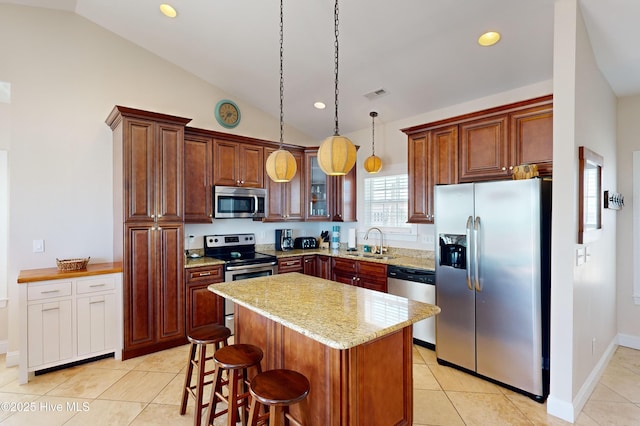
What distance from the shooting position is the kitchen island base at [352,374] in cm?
167

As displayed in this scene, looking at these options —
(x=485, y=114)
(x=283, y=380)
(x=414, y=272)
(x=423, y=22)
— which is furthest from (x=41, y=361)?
(x=485, y=114)

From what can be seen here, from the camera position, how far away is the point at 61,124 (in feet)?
11.3

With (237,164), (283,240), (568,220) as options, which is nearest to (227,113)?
(237,164)

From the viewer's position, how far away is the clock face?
4496 mm

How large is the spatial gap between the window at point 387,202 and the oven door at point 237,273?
1.69 m

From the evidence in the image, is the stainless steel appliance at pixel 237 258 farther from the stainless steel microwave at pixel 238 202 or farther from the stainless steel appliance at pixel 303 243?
the stainless steel appliance at pixel 303 243

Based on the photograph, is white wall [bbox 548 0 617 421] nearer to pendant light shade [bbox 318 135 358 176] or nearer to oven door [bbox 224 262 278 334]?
pendant light shade [bbox 318 135 358 176]

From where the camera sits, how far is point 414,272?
3.56 meters

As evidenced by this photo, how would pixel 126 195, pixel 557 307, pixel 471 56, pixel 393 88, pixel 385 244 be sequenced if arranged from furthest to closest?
pixel 385 244 → pixel 393 88 → pixel 126 195 → pixel 471 56 → pixel 557 307

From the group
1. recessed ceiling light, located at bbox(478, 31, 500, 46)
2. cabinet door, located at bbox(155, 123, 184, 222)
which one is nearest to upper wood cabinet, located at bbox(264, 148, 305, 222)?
cabinet door, located at bbox(155, 123, 184, 222)

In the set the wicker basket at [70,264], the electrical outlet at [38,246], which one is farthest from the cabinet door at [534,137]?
the electrical outlet at [38,246]

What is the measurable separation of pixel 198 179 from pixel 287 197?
52.7 inches

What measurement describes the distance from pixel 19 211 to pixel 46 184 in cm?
35

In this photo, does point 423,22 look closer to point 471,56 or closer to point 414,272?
point 471,56
